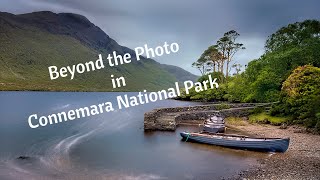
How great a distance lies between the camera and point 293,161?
30469 mm

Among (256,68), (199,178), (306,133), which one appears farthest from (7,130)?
(256,68)

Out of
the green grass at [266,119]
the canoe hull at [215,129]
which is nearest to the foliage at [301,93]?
the green grass at [266,119]

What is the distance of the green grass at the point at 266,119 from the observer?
5212 centimetres

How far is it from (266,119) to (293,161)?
24.3 metres

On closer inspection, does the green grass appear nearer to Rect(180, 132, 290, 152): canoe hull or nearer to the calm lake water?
the calm lake water

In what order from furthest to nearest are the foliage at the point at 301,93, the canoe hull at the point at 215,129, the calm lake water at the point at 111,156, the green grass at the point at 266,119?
the green grass at the point at 266,119, the foliage at the point at 301,93, the canoe hull at the point at 215,129, the calm lake water at the point at 111,156

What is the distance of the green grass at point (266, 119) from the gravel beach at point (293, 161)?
221 inches

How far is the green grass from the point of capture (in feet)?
171

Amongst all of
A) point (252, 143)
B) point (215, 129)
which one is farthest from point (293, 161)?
point (215, 129)

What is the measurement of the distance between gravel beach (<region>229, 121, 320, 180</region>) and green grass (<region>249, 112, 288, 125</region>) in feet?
18.4

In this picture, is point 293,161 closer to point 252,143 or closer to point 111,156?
point 252,143

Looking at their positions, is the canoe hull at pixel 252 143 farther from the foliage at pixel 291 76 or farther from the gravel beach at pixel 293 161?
the foliage at pixel 291 76

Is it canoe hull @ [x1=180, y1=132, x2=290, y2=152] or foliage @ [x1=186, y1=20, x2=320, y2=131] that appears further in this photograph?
foliage @ [x1=186, y1=20, x2=320, y2=131]

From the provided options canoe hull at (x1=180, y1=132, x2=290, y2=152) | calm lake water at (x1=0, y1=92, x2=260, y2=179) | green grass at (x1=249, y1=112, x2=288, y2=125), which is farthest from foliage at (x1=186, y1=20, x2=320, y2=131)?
calm lake water at (x1=0, y1=92, x2=260, y2=179)
